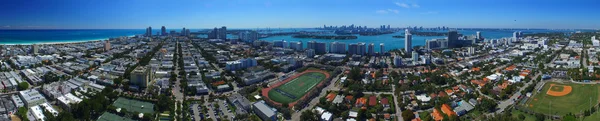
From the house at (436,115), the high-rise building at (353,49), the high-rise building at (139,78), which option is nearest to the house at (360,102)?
the house at (436,115)

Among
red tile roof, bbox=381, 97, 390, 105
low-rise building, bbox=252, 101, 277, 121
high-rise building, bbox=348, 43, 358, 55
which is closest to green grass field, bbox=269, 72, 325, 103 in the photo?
low-rise building, bbox=252, 101, 277, 121

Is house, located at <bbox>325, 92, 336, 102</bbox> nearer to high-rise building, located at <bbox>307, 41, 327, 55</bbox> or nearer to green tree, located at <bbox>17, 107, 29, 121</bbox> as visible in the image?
green tree, located at <bbox>17, 107, 29, 121</bbox>

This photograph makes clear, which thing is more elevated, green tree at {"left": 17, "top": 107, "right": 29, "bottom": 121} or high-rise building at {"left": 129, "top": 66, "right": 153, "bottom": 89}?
high-rise building at {"left": 129, "top": 66, "right": 153, "bottom": 89}

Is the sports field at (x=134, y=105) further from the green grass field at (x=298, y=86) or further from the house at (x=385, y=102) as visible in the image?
the house at (x=385, y=102)

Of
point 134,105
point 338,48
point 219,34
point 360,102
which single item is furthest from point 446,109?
point 219,34

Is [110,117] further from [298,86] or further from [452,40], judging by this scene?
[452,40]

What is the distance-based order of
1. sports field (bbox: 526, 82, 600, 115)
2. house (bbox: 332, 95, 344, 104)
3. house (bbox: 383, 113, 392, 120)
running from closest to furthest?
house (bbox: 383, 113, 392, 120) → sports field (bbox: 526, 82, 600, 115) → house (bbox: 332, 95, 344, 104)

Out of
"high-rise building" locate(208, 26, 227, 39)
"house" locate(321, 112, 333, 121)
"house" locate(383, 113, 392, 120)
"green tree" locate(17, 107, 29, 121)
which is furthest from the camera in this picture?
"high-rise building" locate(208, 26, 227, 39)

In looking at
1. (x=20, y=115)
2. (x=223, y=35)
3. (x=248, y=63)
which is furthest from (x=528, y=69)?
(x=223, y=35)
